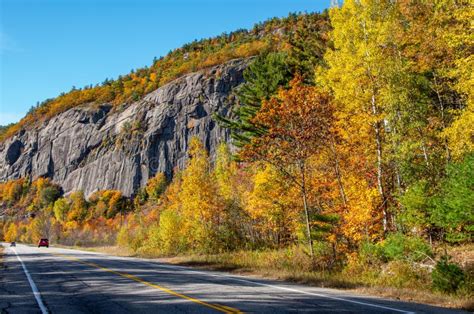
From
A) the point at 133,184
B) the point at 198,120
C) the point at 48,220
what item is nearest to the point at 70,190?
the point at 48,220

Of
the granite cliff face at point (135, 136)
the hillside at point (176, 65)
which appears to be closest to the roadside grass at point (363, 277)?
the granite cliff face at point (135, 136)

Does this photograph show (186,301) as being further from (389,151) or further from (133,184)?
(133,184)

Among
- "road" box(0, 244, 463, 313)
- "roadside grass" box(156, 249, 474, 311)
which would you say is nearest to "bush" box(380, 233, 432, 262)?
"roadside grass" box(156, 249, 474, 311)

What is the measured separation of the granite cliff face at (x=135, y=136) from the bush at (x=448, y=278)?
3302 inches

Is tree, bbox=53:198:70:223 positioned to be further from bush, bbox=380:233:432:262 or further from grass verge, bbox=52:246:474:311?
bush, bbox=380:233:432:262

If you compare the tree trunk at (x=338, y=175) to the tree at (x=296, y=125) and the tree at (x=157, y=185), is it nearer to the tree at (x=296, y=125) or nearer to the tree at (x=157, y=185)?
the tree at (x=296, y=125)

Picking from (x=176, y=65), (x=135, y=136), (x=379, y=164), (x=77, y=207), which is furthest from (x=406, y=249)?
(x=176, y=65)

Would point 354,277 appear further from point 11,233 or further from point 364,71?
point 11,233

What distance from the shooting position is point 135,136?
110 m

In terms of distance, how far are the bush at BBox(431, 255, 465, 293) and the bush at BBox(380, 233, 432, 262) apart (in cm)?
175

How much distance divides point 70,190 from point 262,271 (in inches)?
4520

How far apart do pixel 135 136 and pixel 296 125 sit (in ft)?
321

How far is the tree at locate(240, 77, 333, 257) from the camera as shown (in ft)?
57.4

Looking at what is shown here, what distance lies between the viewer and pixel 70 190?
120 m
